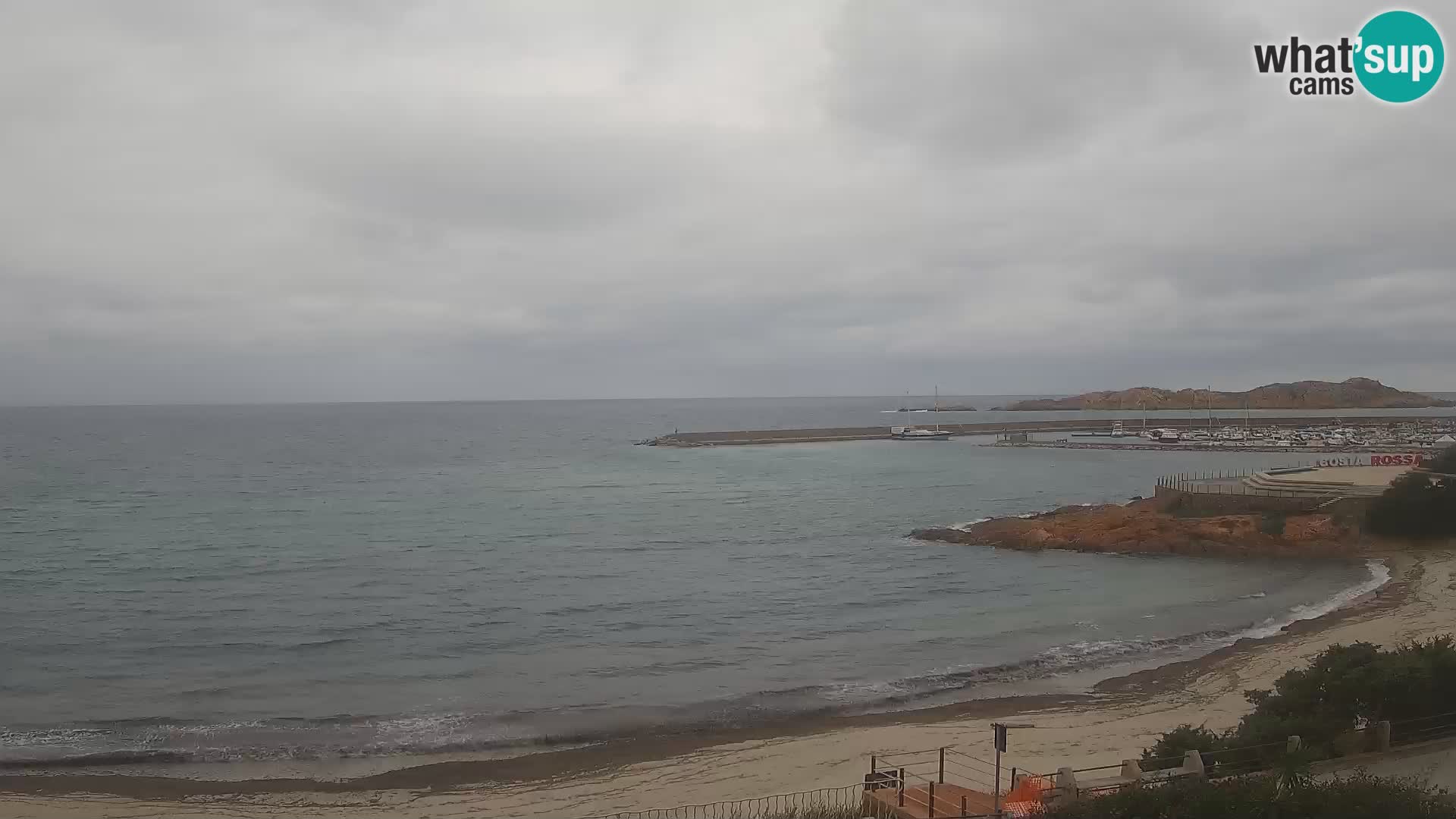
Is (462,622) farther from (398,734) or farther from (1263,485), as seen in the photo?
(1263,485)

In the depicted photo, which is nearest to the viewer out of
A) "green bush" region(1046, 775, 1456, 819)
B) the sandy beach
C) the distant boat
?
"green bush" region(1046, 775, 1456, 819)

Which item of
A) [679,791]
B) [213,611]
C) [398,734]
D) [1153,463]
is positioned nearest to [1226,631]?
[679,791]

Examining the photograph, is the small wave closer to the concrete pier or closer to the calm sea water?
the calm sea water

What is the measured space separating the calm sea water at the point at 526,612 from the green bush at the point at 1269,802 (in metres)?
11.0

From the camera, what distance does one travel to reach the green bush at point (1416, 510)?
39000 mm

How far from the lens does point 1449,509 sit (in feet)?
128

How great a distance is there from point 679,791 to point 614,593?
62.8 ft

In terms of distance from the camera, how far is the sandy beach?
51.7 ft

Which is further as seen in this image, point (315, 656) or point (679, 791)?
point (315, 656)

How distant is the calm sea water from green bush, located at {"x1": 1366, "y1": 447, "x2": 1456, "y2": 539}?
5.19m

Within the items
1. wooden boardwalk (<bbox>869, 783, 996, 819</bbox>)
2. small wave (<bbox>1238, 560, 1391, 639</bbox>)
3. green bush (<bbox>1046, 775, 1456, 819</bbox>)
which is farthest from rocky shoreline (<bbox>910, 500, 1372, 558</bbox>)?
green bush (<bbox>1046, 775, 1456, 819</bbox>)

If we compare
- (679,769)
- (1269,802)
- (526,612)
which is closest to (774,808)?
(679,769)

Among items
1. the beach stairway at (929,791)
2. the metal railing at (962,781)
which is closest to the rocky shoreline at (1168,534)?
the metal railing at (962,781)

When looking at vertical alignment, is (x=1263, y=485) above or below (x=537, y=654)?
above
